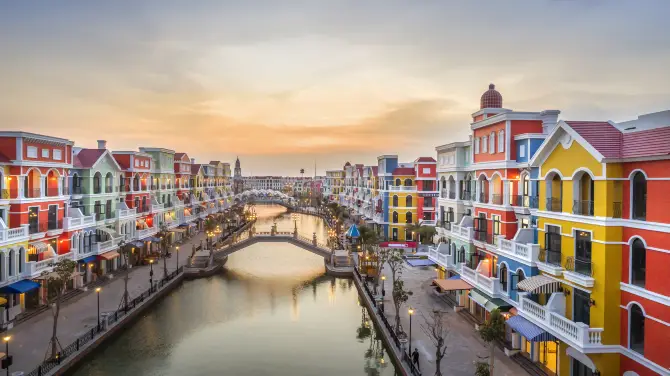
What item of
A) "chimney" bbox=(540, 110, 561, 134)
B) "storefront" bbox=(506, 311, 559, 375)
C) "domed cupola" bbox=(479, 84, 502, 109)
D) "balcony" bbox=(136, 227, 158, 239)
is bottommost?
"storefront" bbox=(506, 311, 559, 375)

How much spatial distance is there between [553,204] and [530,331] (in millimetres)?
5657

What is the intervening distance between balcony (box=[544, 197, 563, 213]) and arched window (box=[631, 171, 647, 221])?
3.35 meters

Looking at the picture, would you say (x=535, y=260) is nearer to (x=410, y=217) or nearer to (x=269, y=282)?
(x=269, y=282)

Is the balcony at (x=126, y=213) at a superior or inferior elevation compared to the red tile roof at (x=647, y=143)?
inferior

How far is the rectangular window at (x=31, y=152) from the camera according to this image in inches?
1141

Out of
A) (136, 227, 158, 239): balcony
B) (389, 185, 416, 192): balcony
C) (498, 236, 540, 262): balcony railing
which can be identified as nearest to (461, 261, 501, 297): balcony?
(498, 236, 540, 262): balcony railing

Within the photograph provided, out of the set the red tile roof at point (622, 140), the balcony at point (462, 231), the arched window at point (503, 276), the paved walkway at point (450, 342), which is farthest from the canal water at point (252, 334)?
the red tile roof at point (622, 140)

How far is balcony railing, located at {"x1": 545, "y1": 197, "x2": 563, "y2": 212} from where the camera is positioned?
19125 millimetres

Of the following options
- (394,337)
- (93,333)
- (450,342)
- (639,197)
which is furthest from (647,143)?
(93,333)

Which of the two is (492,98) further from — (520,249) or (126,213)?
(126,213)

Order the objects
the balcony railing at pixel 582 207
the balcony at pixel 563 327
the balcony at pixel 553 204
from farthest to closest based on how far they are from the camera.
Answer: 1. the balcony at pixel 553 204
2. the balcony railing at pixel 582 207
3. the balcony at pixel 563 327

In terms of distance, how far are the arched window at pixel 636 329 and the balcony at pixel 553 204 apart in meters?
4.79

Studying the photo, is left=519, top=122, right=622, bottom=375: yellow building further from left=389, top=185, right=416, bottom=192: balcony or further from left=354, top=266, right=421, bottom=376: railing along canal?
left=389, top=185, right=416, bottom=192: balcony

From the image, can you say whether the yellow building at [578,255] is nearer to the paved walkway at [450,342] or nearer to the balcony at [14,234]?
the paved walkway at [450,342]
